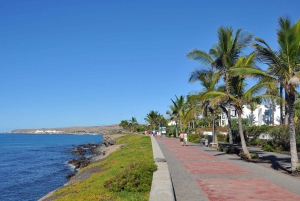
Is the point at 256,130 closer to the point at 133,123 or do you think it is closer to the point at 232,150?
the point at 232,150

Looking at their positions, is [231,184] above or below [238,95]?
below

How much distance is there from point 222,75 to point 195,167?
9271 millimetres

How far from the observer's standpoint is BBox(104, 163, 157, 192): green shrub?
9258 millimetres

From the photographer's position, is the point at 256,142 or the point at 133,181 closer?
the point at 133,181

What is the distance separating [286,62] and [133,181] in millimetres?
7832

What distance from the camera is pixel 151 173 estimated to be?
1022cm

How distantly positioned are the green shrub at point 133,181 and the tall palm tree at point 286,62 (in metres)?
6.11

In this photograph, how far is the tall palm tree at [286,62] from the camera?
1211cm

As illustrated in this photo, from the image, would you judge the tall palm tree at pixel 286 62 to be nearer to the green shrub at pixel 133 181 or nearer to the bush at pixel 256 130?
the green shrub at pixel 133 181

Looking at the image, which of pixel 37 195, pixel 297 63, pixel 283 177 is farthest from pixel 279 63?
pixel 37 195

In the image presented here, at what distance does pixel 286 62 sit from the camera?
12.5 m

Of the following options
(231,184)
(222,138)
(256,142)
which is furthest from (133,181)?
(222,138)

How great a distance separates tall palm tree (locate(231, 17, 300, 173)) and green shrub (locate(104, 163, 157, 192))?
6.11 meters

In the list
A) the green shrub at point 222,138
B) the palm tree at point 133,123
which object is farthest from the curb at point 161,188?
the palm tree at point 133,123
